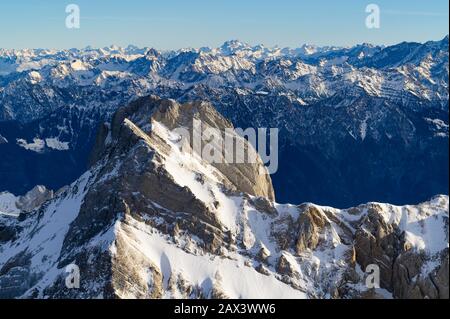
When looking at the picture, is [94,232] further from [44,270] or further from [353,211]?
[353,211]
